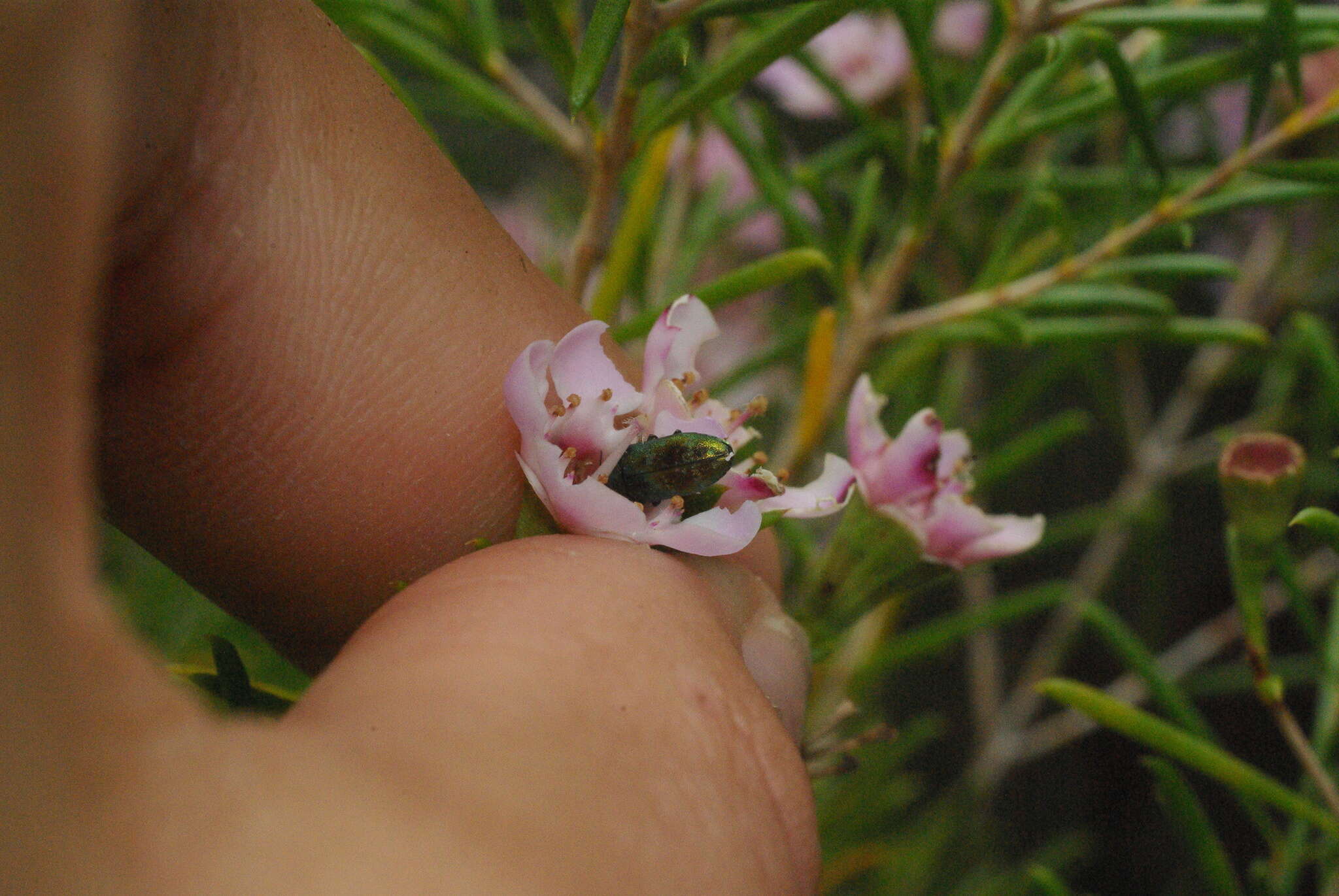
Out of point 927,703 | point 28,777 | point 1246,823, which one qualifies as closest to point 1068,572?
point 927,703

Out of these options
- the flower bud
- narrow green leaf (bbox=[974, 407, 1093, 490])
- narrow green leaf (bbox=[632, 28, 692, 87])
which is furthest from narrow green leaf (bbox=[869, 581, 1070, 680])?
narrow green leaf (bbox=[632, 28, 692, 87])

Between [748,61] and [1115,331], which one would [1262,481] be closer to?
[1115,331]

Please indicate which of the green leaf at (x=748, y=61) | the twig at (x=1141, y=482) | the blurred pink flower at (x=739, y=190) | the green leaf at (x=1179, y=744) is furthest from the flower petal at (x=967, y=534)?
the blurred pink flower at (x=739, y=190)

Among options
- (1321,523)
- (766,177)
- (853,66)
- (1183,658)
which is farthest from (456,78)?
(1183,658)

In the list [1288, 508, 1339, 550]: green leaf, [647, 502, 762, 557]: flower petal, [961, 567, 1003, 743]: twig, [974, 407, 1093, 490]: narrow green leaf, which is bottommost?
[961, 567, 1003, 743]: twig

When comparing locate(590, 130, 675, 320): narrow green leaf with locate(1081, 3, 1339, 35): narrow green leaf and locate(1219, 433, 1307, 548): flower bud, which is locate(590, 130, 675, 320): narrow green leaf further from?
locate(1219, 433, 1307, 548): flower bud

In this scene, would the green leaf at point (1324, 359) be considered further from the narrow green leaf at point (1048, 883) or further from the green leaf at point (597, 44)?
the green leaf at point (597, 44)

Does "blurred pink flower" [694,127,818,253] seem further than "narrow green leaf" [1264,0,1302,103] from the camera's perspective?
Yes
